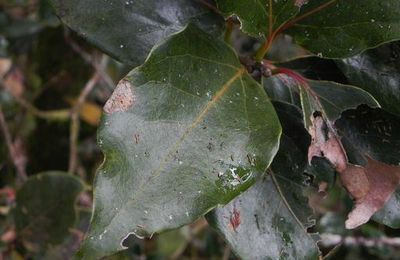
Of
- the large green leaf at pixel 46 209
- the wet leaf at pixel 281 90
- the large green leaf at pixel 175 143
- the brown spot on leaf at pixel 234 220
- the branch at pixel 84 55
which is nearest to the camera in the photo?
the large green leaf at pixel 175 143

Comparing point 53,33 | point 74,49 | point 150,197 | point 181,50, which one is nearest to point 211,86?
point 181,50

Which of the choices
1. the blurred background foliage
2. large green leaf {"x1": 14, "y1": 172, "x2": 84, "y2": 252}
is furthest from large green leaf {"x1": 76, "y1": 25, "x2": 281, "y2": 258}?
large green leaf {"x1": 14, "y1": 172, "x2": 84, "y2": 252}

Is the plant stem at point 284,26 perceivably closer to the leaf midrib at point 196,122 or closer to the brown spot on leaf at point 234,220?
the leaf midrib at point 196,122

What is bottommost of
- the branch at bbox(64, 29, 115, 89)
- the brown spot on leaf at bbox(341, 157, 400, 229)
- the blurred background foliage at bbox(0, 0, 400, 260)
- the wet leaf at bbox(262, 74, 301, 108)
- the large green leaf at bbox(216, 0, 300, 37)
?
the blurred background foliage at bbox(0, 0, 400, 260)

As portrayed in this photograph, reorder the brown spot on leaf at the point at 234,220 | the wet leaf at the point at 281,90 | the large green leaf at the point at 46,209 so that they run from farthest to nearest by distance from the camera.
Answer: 1. the large green leaf at the point at 46,209
2. the wet leaf at the point at 281,90
3. the brown spot on leaf at the point at 234,220

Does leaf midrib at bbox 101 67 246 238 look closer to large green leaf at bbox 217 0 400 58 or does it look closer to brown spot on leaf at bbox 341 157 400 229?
large green leaf at bbox 217 0 400 58

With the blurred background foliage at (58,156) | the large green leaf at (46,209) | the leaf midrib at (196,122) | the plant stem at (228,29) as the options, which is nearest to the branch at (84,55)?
the blurred background foliage at (58,156)
